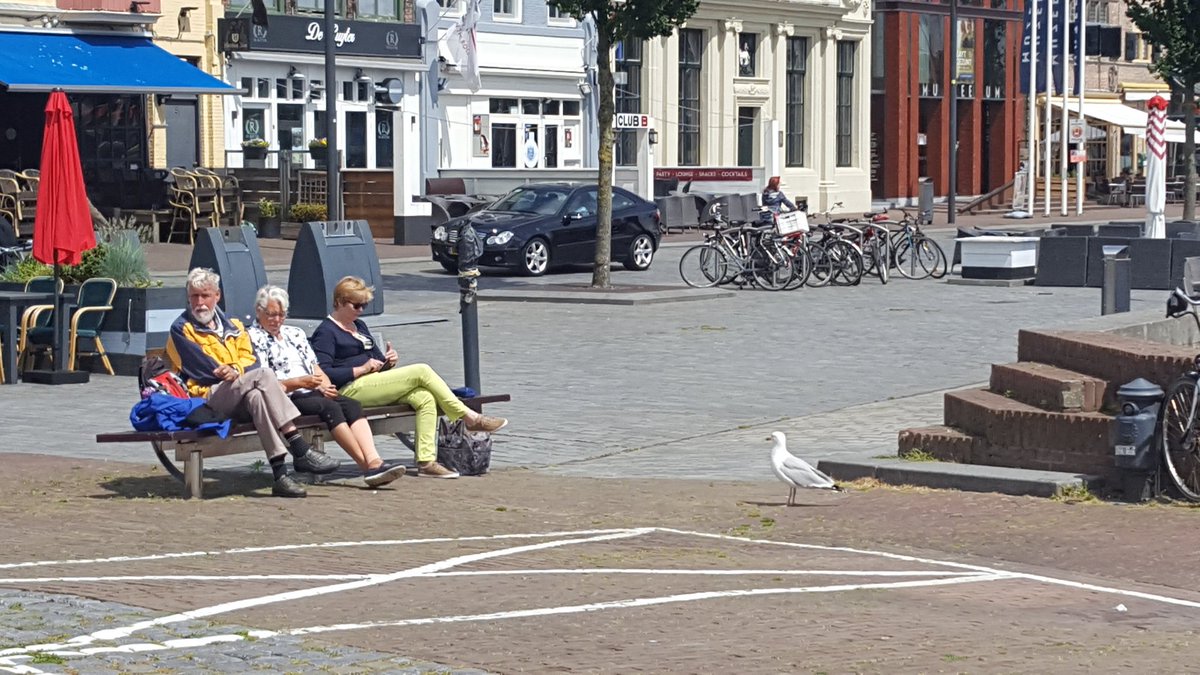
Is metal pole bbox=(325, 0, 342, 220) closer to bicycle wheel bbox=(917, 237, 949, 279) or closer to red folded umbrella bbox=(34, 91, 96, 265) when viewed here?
bicycle wheel bbox=(917, 237, 949, 279)

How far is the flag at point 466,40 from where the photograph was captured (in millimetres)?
46219

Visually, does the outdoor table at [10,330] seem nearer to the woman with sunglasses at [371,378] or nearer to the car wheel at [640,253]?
the woman with sunglasses at [371,378]

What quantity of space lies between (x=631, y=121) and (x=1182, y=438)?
3741cm

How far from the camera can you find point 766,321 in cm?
2288

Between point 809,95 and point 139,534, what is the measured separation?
166 feet

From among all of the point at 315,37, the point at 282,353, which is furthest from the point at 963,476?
the point at 315,37

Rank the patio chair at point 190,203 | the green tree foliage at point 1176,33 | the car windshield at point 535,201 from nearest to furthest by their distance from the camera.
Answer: the car windshield at point 535,201 → the patio chair at point 190,203 → the green tree foliage at point 1176,33

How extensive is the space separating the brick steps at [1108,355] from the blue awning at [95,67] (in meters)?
24.5

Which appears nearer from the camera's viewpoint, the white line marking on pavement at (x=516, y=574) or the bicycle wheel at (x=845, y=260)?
the white line marking on pavement at (x=516, y=574)

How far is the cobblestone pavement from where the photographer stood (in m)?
7.02

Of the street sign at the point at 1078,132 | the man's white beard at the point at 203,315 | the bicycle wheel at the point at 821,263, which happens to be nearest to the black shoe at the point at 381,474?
the man's white beard at the point at 203,315

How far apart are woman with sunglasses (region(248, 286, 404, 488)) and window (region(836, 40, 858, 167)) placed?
5048 centimetres

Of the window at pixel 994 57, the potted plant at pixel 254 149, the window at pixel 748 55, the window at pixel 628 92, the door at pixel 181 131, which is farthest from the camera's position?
the window at pixel 994 57

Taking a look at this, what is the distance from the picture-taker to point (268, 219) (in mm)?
38438
